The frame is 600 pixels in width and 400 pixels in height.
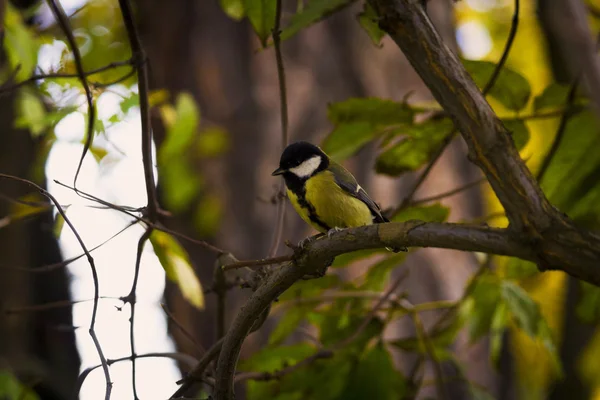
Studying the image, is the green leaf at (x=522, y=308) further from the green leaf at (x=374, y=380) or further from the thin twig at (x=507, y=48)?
the thin twig at (x=507, y=48)

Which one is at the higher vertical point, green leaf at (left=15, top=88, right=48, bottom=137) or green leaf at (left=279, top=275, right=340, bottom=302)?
green leaf at (left=15, top=88, right=48, bottom=137)

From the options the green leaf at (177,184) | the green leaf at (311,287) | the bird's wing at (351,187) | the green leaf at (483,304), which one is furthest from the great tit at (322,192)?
the green leaf at (177,184)

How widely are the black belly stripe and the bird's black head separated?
7 centimetres

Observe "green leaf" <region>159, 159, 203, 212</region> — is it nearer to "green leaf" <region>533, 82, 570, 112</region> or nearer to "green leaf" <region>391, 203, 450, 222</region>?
"green leaf" <region>391, 203, 450, 222</region>

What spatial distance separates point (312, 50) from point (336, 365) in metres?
2.30

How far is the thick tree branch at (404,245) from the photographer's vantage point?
104 cm

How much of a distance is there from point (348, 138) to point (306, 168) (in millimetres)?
366


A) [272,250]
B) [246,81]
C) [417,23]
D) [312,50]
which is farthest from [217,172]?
[417,23]

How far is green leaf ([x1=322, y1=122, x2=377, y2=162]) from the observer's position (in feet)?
7.14

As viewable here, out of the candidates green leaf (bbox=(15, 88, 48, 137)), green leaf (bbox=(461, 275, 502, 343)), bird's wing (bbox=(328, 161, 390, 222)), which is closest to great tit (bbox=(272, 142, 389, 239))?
bird's wing (bbox=(328, 161, 390, 222))

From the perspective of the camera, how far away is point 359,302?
7.91ft

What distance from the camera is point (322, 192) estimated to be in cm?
239

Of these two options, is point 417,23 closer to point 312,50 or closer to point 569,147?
point 569,147

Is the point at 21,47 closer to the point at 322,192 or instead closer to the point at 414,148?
the point at 322,192
